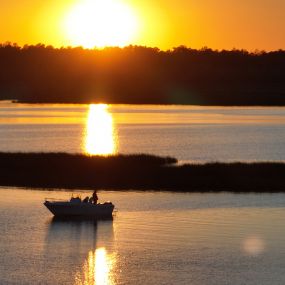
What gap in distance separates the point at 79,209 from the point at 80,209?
0.21 ft

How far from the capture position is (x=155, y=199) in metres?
61.7

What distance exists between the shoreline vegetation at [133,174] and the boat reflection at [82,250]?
11964 millimetres

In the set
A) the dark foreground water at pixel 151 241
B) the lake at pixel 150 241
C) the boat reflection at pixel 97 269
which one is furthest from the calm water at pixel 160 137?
the boat reflection at pixel 97 269

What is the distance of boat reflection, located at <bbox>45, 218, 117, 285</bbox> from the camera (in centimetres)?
4097

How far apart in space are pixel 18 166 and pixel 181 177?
1351 centimetres

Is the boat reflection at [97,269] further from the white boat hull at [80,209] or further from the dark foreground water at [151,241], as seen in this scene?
the white boat hull at [80,209]

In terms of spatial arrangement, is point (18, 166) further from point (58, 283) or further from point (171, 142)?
point (171, 142)

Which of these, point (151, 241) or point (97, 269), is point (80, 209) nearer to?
point (151, 241)

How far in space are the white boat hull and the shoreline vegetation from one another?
9614 millimetres

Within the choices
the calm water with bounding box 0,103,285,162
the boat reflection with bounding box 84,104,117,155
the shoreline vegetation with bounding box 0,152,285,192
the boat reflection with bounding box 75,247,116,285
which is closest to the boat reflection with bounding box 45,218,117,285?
the boat reflection with bounding box 75,247,116,285

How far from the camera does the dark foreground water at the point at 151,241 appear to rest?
134ft

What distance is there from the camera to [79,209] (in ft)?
185

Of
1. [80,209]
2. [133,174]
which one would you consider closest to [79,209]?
[80,209]

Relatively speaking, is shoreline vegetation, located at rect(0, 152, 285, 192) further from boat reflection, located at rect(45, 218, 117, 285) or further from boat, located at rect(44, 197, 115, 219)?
boat reflection, located at rect(45, 218, 117, 285)
